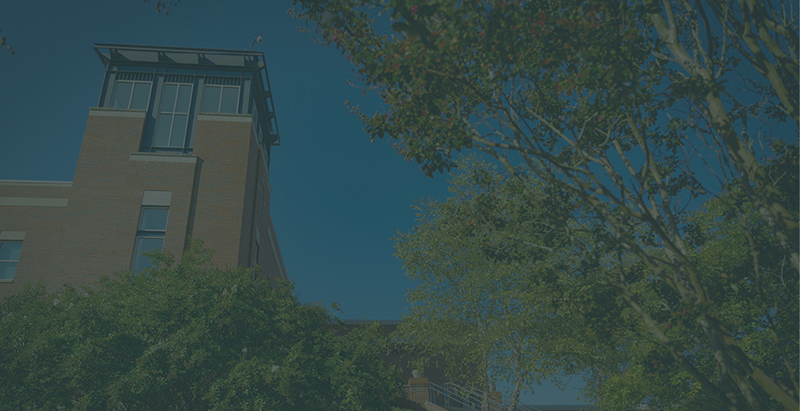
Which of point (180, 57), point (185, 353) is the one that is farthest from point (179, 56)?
point (185, 353)

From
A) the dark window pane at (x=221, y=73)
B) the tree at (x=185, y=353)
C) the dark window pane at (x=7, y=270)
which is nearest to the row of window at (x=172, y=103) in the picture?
the dark window pane at (x=221, y=73)

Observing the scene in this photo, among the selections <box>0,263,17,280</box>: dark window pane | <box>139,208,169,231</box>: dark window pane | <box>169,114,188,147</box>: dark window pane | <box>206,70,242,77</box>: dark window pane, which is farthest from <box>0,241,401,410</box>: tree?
<box>206,70,242,77</box>: dark window pane

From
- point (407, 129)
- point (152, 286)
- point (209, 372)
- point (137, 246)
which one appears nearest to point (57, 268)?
point (137, 246)

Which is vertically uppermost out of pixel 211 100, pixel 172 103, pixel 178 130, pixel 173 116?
pixel 211 100

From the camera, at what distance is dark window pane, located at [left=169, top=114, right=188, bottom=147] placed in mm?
24766

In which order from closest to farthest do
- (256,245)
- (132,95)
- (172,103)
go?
1. (132,95)
2. (172,103)
3. (256,245)

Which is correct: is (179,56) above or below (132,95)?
above

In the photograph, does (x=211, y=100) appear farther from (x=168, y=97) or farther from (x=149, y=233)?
(x=149, y=233)

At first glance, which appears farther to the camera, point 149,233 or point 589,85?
point 149,233

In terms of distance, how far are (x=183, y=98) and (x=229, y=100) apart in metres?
2.02

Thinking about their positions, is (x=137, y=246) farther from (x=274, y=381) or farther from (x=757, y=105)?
(x=757, y=105)

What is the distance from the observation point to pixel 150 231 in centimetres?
2289

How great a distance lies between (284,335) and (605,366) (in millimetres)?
16154

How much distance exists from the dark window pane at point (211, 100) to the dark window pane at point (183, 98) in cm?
67
